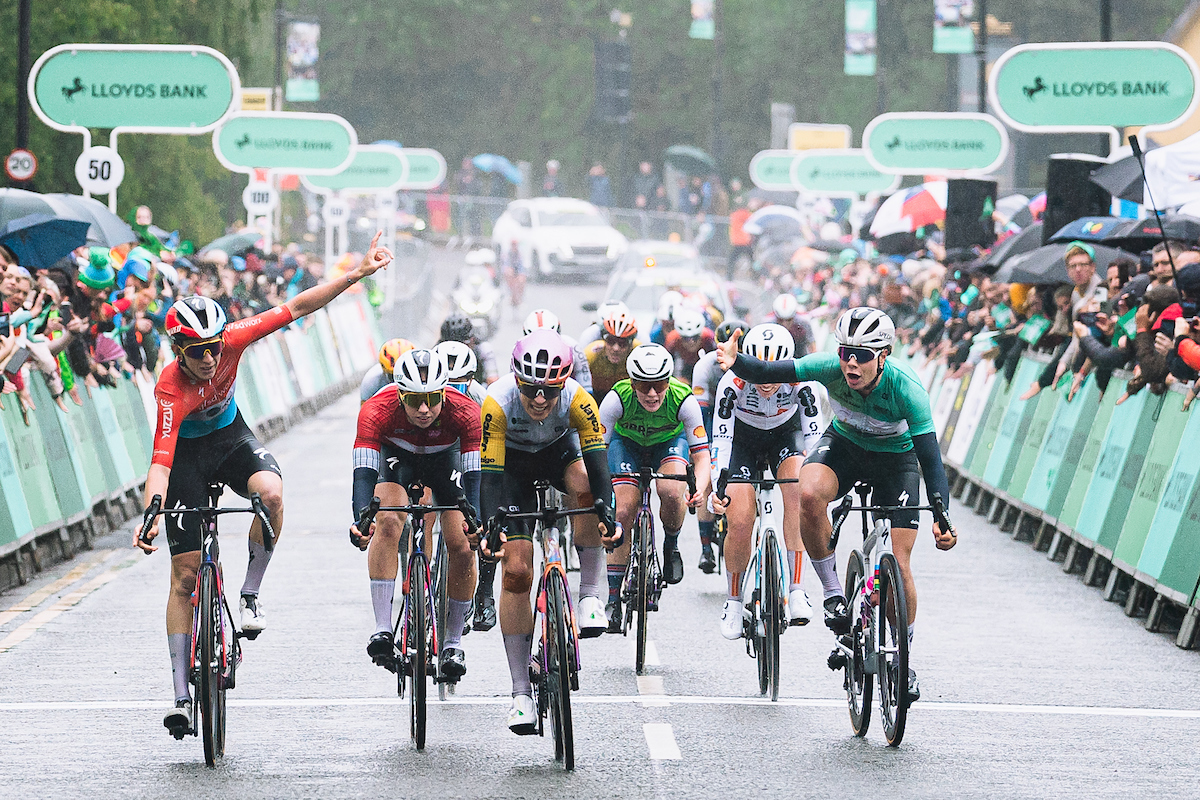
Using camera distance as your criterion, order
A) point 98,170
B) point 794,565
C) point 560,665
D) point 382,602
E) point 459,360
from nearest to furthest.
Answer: point 560,665 < point 382,602 < point 459,360 < point 794,565 < point 98,170

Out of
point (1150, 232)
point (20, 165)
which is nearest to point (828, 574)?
point (1150, 232)

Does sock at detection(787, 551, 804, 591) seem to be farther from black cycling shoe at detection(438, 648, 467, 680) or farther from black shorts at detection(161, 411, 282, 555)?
black shorts at detection(161, 411, 282, 555)

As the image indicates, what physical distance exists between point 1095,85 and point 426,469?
1267 cm

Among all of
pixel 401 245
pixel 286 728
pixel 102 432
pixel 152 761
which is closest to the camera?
pixel 152 761

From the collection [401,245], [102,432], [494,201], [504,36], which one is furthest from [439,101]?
[102,432]

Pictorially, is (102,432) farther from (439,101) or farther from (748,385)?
(439,101)

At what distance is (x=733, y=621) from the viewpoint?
436 inches

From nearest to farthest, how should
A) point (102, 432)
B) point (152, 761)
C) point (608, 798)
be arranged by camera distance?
point (608, 798) < point (152, 761) < point (102, 432)

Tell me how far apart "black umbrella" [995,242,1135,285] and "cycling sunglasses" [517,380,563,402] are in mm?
10413

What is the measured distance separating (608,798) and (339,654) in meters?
3.84

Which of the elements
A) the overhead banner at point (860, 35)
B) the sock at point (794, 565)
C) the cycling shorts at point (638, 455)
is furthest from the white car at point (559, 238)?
the sock at point (794, 565)

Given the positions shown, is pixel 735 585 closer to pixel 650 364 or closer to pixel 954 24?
pixel 650 364

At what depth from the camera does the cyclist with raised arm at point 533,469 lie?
352 inches

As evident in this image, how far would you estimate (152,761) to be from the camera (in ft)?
29.7
